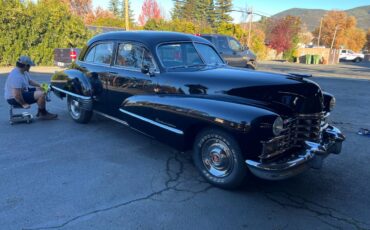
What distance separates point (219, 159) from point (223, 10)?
58.0m

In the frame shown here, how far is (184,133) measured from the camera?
4.07 meters

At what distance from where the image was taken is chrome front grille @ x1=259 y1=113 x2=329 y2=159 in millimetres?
3420

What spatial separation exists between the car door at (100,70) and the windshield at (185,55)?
121 cm

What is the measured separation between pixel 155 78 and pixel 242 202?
212cm

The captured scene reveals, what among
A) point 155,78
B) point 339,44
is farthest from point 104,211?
point 339,44

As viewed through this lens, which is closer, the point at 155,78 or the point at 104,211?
the point at 104,211

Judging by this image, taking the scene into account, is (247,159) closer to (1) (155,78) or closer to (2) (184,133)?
(2) (184,133)

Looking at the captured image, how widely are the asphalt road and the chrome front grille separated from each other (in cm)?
59

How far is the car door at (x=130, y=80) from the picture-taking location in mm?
4652

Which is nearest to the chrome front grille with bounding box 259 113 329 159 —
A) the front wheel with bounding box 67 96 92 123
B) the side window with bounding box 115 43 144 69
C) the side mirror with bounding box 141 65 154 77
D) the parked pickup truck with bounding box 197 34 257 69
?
the side mirror with bounding box 141 65 154 77

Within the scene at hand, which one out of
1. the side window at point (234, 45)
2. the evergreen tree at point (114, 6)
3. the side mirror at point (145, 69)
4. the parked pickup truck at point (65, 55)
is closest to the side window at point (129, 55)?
the side mirror at point (145, 69)

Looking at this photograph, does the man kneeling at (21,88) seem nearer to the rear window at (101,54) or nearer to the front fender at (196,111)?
the rear window at (101,54)

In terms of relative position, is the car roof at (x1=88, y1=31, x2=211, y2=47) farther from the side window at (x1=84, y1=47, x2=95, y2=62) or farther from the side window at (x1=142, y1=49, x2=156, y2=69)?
the side window at (x1=84, y1=47, x2=95, y2=62)

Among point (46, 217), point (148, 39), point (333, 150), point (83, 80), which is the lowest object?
point (46, 217)
